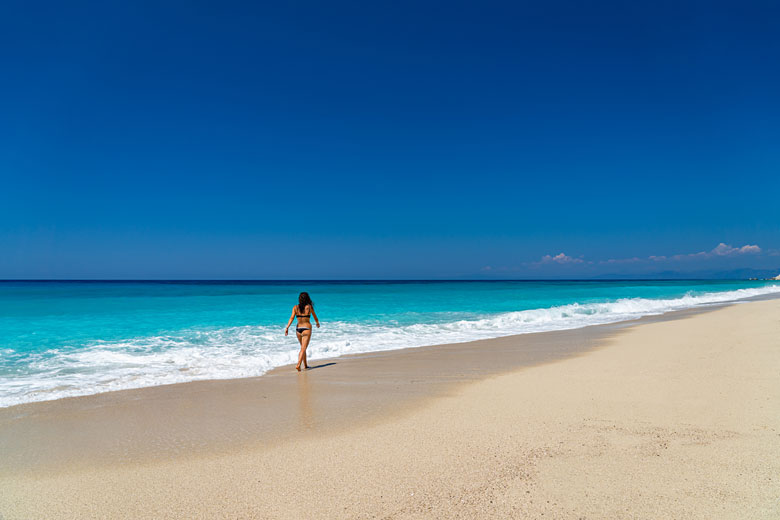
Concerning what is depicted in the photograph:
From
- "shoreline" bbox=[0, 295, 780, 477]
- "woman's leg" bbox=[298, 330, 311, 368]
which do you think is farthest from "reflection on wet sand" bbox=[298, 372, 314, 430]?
"woman's leg" bbox=[298, 330, 311, 368]

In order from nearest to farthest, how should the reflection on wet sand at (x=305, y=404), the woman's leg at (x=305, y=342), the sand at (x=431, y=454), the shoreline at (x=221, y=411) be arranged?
the sand at (x=431, y=454) < the shoreline at (x=221, y=411) < the reflection on wet sand at (x=305, y=404) < the woman's leg at (x=305, y=342)

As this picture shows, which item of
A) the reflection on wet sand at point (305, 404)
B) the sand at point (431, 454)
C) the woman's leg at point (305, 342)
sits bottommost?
the reflection on wet sand at point (305, 404)

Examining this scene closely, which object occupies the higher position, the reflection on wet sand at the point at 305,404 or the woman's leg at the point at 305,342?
the woman's leg at the point at 305,342

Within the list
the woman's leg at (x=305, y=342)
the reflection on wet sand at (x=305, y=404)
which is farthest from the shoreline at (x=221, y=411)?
the woman's leg at (x=305, y=342)

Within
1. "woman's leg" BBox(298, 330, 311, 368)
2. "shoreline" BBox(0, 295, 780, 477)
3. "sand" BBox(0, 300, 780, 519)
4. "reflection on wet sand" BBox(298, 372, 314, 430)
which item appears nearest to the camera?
"sand" BBox(0, 300, 780, 519)

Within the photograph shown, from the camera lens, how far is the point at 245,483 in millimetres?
3805

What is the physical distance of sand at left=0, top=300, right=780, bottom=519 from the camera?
3.41 metres

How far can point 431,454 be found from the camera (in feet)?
14.2

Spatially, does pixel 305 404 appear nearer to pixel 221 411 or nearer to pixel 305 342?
pixel 221 411

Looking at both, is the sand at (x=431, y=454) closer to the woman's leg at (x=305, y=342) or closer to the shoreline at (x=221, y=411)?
the shoreline at (x=221, y=411)

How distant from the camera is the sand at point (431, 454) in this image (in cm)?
341

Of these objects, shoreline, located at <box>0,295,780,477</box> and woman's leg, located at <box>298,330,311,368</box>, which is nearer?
shoreline, located at <box>0,295,780,477</box>

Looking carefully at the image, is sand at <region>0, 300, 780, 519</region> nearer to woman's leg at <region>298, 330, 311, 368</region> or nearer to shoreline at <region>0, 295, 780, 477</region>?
shoreline at <region>0, 295, 780, 477</region>

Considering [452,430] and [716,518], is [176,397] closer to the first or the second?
[452,430]
